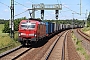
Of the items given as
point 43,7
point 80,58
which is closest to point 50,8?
point 43,7

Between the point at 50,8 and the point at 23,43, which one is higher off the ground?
the point at 50,8

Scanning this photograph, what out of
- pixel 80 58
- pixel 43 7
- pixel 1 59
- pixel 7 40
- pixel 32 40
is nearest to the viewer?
pixel 1 59

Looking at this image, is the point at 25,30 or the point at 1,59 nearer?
the point at 1,59

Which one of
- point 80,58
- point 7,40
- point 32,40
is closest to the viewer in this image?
point 80,58

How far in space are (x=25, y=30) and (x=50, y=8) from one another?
29.2 metres

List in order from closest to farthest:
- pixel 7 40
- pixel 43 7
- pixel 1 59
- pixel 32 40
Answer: pixel 1 59 < pixel 32 40 < pixel 7 40 < pixel 43 7

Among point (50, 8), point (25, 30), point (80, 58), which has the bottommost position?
point (80, 58)

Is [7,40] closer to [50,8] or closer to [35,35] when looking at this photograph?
[35,35]

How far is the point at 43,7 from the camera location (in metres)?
52.5

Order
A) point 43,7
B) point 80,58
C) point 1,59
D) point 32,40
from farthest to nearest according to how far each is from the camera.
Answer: point 43,7, point 32,40, point 80,58, point 1,59

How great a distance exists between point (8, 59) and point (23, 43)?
9181 millimetres

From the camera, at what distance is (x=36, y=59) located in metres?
16.6

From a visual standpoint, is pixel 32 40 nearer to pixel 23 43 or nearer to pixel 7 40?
pixel 23 43

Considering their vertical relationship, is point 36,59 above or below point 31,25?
below
